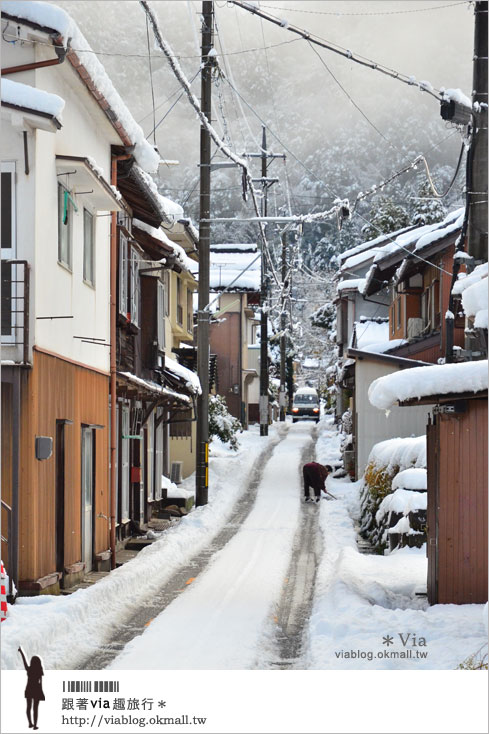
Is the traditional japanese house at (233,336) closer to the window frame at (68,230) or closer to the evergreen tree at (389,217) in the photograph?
the evergreen tree at (389,217)

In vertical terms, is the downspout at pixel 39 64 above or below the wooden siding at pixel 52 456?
above

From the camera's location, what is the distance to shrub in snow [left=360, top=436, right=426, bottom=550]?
18.1 m

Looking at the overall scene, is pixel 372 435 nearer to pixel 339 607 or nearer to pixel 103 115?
pixel 103 115

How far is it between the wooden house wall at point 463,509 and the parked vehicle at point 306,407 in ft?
176

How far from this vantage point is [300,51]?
556 inches

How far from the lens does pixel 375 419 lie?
28109mm

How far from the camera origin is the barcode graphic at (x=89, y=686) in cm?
798

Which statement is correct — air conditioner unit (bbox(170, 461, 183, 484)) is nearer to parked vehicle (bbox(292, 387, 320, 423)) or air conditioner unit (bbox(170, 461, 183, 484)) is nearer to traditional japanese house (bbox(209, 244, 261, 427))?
traditional japanese house (bbox(209, 244, 261, 427))

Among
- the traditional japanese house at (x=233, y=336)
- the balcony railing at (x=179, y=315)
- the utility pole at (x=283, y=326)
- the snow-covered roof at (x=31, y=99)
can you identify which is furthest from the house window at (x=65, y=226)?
the traditional japanese house at (x=233, y=336)

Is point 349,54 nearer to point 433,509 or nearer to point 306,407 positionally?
point 433,509

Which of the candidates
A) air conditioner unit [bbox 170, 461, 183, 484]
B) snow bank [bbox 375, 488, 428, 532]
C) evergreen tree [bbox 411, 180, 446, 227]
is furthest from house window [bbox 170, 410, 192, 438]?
evergreen tree [bbox 411, 180, 446, 227]

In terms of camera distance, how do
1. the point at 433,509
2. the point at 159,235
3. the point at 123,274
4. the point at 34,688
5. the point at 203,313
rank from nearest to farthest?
the point at 34,688, the point at 433,509, the point at 123,274, the point at 159,235, the point at 203,313

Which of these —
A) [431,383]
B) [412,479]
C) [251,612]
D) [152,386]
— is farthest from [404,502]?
[152,386]

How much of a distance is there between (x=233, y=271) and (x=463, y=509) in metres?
44.1
